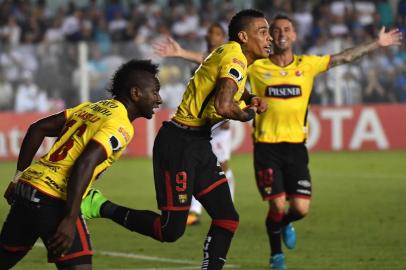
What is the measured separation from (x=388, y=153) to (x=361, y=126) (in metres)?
0.98

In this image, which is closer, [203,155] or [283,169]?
[203,155]

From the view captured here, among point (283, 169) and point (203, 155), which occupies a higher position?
point (203, 155)

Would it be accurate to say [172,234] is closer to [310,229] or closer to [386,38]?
[386,38]

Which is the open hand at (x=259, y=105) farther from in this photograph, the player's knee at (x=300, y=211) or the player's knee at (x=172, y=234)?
the player's knee at (x=300, y=211)

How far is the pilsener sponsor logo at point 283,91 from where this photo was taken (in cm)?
1221

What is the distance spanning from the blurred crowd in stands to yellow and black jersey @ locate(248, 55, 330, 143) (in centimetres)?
1328

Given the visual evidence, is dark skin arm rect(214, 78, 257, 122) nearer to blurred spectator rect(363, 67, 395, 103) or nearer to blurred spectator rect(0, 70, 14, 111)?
blurred spectator rect(0, 70, 14, 111)

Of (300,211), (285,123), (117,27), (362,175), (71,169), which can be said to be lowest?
(362,175)

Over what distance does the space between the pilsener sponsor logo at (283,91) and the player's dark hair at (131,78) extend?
14.2ft

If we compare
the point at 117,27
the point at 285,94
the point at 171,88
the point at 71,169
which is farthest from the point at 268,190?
the point at 117,27

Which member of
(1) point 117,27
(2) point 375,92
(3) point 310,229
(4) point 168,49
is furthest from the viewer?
(1) point 117,27

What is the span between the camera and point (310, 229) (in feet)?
47.0

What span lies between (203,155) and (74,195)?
2.45 meters

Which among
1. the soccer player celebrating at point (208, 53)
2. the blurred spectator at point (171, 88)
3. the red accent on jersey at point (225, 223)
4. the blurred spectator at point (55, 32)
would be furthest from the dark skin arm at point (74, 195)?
the blurred spectator at point (55, 32)
